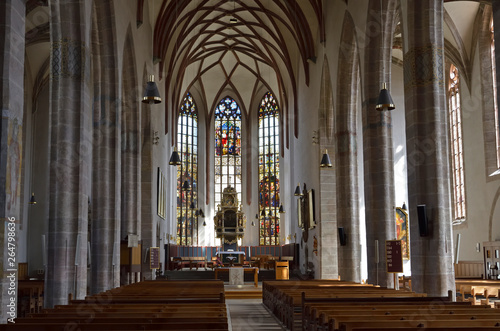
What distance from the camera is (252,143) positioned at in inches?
1654

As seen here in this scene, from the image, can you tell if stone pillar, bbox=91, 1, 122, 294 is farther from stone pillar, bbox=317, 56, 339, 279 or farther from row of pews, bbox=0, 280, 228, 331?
stone pillar, bbox=317, 56, 339, 279

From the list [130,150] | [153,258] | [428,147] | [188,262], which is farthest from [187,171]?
[428,147]

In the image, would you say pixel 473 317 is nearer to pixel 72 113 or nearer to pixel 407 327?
pixel 407 327

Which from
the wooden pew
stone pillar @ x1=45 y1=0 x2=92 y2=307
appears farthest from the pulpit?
the wooden pew

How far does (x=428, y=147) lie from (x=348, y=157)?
879 cm

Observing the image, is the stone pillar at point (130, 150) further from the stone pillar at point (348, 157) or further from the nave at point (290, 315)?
the nave at point (290, 315)

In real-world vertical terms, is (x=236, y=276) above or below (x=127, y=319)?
below

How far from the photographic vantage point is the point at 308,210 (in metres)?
27.9

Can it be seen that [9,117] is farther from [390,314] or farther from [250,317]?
[250,317]

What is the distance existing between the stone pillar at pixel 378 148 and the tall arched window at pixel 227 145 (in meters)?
24.9

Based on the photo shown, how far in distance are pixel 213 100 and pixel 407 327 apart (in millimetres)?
37239

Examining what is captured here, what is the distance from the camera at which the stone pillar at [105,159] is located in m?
17.3

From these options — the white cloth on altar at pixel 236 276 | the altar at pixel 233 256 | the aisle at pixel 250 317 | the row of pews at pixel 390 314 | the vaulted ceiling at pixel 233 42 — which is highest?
the vaulted ceiling at pixel 233 42

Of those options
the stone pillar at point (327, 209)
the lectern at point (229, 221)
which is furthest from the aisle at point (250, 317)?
the lectern at point (229, 221)
